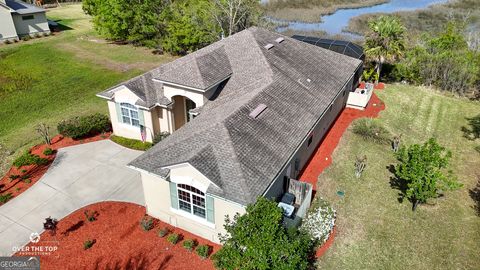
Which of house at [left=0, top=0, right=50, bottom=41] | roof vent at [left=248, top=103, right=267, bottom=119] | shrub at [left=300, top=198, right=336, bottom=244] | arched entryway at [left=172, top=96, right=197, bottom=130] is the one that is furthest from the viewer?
house at [left=0, top=0, right=50, bottom=41]

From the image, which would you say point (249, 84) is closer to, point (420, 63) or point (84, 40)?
point (420, 63)

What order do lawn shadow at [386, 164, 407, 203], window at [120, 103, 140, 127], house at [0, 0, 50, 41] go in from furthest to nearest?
house at [0, 0, 50, 41], window at [120, 103, 140, 127], lawn shadow at [386, 164, 407, 203]

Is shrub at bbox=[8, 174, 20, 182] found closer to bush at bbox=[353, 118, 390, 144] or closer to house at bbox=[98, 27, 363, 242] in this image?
house at bbox=[98, 27, 363, 242]

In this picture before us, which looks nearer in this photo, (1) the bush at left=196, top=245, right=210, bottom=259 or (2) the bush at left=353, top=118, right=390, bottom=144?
(1) the bush at left=196, top=245, right=210, bottom=259

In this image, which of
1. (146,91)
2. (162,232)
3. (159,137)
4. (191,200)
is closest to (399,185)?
(191,200)

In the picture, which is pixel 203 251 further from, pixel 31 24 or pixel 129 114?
pixel 31 24

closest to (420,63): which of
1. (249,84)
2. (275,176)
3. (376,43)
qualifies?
(376,43)

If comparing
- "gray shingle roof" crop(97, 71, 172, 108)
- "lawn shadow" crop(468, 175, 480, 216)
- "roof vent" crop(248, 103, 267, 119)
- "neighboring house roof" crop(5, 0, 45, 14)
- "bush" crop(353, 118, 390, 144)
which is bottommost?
"lawn shadow" crop(468, 175, 480, 216)

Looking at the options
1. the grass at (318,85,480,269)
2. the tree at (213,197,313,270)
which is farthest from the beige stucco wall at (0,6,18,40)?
the tree at (213,197,313,270)
